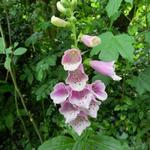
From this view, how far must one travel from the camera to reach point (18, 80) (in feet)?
9.04

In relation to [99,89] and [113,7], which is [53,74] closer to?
[113,7]

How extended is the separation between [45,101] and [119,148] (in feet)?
3.52

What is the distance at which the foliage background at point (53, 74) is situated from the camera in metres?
2.46

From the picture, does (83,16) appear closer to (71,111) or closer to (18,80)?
(18,80)

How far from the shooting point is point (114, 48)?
176 centimetres

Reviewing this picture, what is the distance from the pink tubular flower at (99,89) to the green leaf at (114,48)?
0.50 feet

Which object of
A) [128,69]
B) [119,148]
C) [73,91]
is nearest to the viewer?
[73,91]

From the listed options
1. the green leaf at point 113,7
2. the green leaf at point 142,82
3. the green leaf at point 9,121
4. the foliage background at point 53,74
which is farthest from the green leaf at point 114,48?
the green leaf at point 9,121

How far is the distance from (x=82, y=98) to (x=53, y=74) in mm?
918

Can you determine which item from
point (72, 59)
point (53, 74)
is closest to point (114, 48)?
point (72, 59)

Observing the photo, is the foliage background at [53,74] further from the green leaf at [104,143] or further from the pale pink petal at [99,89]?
the pale pink petal at [99,89]

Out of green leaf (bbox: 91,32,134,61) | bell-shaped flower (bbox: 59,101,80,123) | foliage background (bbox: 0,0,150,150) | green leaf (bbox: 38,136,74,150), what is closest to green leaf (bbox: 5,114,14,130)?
foliage background (bbox: 0,0,150,150)

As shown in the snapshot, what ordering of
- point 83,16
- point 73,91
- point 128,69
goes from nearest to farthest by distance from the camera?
point 73,91 → point 128,69 → point 83,16


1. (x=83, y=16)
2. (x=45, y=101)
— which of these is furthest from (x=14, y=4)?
(x=45, y=101)
